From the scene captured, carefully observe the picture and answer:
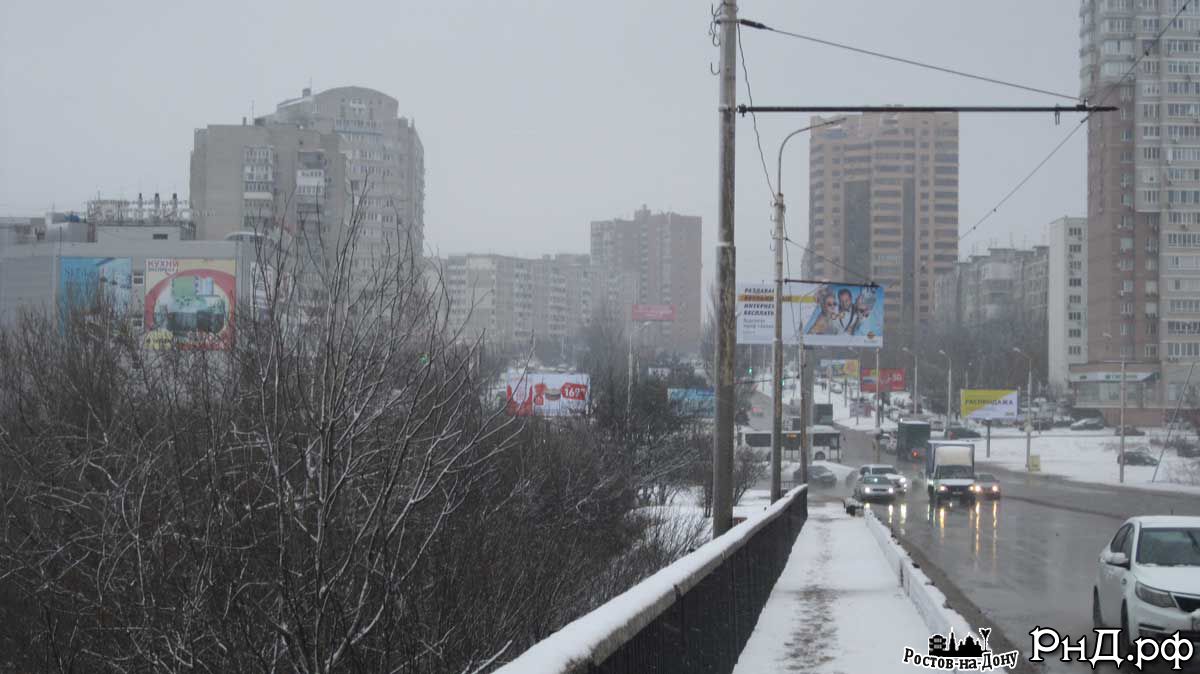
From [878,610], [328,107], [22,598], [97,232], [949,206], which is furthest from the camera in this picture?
[949,206]

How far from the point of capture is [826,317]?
147 ft

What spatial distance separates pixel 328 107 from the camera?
160 metres

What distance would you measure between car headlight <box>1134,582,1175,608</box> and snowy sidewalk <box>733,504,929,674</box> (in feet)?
6.65

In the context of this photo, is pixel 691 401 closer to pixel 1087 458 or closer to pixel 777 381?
pixel 777 381

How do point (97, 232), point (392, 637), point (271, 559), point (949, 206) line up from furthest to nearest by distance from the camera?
point (949, 206)
point (97, 232)
point (271, 559)
point (392, 637)

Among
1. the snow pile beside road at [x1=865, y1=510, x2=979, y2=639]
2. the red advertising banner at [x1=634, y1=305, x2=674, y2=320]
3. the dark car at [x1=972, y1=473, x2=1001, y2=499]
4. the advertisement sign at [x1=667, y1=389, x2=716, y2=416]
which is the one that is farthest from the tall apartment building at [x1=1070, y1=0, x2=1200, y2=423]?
the snow pile beside road at [x1=865, y1=510, x2=979, y2=639]

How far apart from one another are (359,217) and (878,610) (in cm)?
813

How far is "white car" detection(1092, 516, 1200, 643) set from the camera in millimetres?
11867

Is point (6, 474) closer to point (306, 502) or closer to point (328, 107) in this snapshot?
point (306, 502)

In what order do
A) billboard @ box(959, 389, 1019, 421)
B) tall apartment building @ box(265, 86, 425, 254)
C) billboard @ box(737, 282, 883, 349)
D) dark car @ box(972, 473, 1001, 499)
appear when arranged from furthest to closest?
tall apartment building @ box(265, 86, 425, 254)
billboard @ box(959, 389, 1019, 421)
dark car @ box(972, 473, 1001, 499)
billboard @ box(737, 282, 883, 349)

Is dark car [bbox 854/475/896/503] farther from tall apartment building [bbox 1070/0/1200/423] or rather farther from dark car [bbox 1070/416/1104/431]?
dark car [bbox 1070/416/1104/431]

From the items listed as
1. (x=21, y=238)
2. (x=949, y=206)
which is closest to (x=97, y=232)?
(x=21, y=238)

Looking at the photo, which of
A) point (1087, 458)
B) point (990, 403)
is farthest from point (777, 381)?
point (1087, 458)

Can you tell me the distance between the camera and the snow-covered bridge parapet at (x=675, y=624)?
444cm
